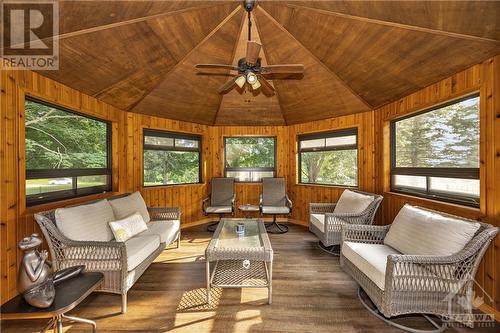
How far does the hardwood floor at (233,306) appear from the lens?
5.91 ft

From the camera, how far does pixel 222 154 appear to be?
5.10 metres

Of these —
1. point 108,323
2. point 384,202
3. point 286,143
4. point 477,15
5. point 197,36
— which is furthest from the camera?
point 286,143

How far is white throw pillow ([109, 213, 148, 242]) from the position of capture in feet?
7.88

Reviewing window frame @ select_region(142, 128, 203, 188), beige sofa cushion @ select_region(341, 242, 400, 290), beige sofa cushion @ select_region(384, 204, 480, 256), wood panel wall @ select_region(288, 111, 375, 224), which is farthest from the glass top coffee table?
window frame @ select_region(142, 128, 203, 188)

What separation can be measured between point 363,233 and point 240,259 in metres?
1.52

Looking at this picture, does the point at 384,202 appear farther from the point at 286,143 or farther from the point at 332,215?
the point at 286,143

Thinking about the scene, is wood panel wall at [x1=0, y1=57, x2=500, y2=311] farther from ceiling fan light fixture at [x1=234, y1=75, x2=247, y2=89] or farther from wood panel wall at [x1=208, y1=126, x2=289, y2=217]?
ceiling fan light fixture at [x1=234, y1=75, x2=247, y2=89]

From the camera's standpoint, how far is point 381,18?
2008 mm

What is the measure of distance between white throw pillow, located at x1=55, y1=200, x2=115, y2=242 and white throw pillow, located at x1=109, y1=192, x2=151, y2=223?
162 millimetres

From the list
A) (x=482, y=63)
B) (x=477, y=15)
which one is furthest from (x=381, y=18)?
(x=482, y=63)

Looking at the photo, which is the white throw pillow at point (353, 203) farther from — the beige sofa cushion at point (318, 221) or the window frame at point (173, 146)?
the window frame at point (173, 146)

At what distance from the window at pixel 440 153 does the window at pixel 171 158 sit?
3984 mm

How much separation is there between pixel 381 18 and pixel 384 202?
2.68 m

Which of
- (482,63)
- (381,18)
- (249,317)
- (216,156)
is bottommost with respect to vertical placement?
(249,317)
